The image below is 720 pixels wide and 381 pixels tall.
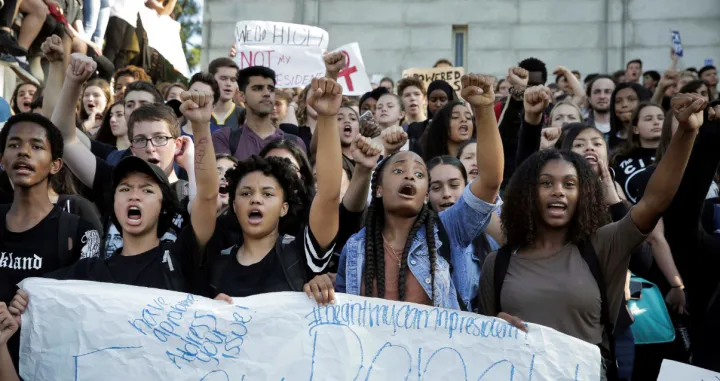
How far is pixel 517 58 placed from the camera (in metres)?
15.7

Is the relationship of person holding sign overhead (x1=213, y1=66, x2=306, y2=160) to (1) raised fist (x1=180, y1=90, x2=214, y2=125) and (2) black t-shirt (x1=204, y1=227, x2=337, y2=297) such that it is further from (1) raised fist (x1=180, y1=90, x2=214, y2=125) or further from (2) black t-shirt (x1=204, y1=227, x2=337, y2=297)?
(2) black t-shirt (x1=204, y1=227, x2=337, y2=297)

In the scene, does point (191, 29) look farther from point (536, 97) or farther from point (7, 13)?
point (536, 97)

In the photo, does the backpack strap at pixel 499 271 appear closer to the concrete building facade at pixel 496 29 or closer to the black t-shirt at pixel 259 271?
the black t-shirt at pixel 259 271

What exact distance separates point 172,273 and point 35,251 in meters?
0.67

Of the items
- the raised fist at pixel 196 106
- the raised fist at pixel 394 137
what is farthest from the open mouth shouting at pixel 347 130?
the raised fist at pixel 196 106

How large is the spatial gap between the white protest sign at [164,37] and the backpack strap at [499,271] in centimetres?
710

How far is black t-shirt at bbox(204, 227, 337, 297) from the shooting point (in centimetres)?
455

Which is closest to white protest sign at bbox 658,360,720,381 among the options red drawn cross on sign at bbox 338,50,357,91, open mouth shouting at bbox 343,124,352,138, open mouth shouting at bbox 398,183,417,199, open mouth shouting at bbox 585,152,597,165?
open mouth shouting at bbox 398,183,417,199

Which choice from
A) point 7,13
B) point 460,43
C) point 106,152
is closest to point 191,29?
point 460,43

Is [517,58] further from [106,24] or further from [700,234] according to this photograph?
[700,234]

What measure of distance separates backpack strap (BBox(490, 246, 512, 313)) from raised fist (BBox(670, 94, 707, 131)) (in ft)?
3.02

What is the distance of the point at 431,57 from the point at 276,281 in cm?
1164

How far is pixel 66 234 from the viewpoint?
4.77 m

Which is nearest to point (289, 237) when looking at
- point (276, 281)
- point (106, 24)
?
point (276, 281)
